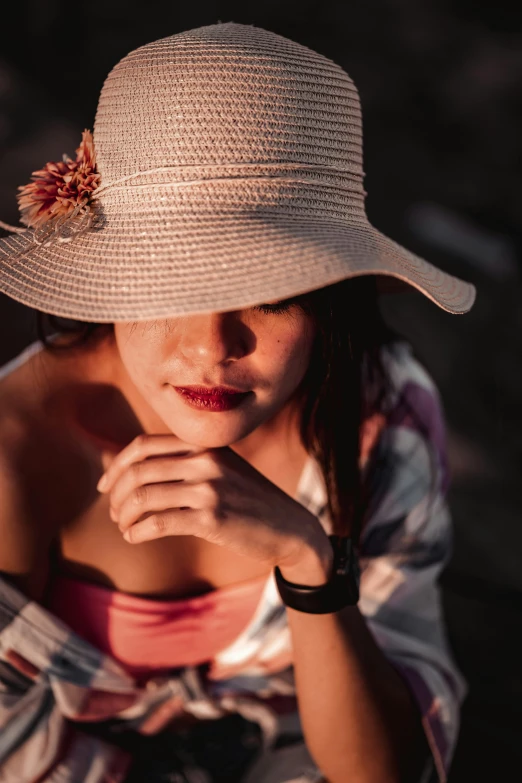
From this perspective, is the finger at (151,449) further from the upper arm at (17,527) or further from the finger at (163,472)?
the upper arm at (17,527)

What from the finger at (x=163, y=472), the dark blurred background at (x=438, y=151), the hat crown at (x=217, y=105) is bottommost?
the dark blurred background at (x=438, y=151)

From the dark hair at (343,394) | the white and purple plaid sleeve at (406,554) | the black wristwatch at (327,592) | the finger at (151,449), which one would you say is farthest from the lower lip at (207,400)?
the white and purple plaid sleeve at (406,554)

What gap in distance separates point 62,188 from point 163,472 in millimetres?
537

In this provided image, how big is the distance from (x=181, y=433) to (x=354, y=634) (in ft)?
1.99

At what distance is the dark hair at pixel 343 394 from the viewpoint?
152 cm

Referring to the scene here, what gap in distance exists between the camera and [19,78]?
4281mm

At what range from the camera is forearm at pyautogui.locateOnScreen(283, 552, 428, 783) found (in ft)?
4.83

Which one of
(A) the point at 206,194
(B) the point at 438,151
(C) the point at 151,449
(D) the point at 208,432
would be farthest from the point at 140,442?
(B) the point at 438,151

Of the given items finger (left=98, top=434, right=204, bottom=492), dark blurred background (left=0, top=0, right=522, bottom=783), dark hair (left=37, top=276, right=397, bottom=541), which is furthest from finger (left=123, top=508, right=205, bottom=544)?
dark blurred background (left=0, top=0, right=522, bottom=783)

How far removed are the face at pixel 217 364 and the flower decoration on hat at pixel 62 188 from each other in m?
0.23

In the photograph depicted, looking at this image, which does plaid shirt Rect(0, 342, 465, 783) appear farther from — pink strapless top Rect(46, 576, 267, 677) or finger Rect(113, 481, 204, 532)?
finger Rect(113, 481, 204, 532)

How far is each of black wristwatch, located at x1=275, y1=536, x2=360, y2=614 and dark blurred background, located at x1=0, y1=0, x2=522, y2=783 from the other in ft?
5.05

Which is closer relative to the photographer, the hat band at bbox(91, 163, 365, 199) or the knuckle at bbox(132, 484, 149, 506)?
the hat band at bbox(91, 163, 365, 199)

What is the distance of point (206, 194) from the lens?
3.59 feet
